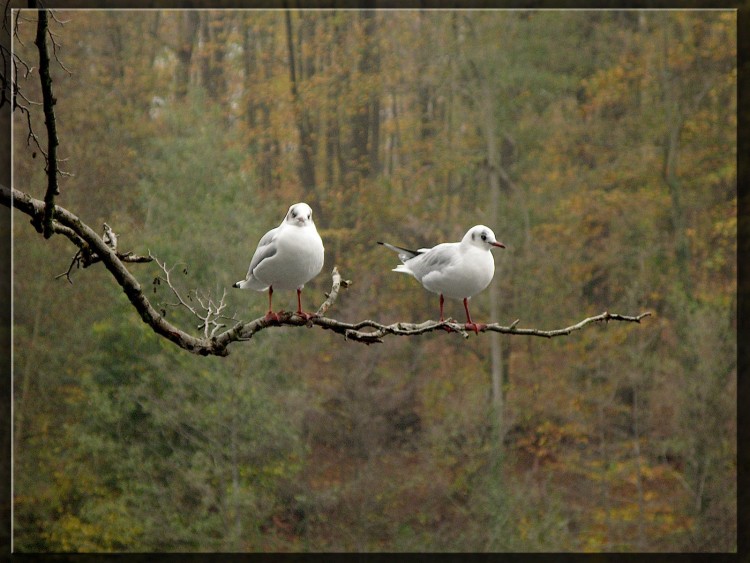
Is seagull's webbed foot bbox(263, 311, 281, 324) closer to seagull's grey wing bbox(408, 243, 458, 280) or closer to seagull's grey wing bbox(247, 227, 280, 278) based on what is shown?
seagull's grey wing bbox(247, 227, 280, 278)

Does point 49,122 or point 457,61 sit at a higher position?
point 457,61

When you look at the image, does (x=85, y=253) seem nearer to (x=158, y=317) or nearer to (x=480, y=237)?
(x=158, y=317)

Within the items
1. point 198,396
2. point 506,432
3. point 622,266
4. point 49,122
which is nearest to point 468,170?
point 622,266

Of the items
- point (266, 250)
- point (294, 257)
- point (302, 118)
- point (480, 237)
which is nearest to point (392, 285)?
point (302, 118)

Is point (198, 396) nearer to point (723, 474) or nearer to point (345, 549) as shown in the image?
point (345, 549)

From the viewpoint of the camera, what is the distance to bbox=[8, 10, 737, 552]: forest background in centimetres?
932

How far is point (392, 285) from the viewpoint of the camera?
10.3m

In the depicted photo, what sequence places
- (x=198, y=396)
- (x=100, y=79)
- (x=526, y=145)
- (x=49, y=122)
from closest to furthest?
(x=49, y=122) → (x=198, y=396) → (x=100, y=79) → (x=526, y=145)

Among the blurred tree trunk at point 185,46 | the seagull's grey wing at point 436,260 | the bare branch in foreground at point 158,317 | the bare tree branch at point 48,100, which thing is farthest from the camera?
the blurred tree trunk at point 185,46

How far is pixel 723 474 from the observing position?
9438 mm

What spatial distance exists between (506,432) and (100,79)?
234 inches

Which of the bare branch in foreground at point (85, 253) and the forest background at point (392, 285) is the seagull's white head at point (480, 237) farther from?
the forest background at point (392, 285)

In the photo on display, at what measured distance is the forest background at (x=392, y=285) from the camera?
9.32m

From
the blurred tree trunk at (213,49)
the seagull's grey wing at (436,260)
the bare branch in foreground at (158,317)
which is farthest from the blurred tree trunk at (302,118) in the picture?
the bare branch in foreground at (158,317)
